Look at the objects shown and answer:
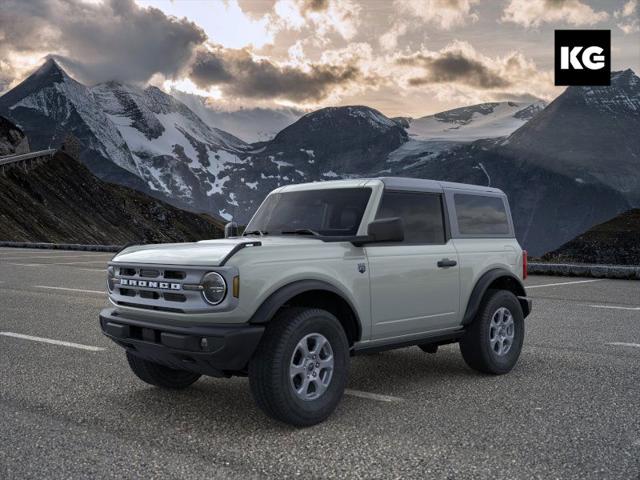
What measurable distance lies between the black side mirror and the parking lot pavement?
136 cm

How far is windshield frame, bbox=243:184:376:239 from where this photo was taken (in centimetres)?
565

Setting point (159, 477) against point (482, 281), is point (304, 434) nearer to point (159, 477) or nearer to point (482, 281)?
point (159, 477)

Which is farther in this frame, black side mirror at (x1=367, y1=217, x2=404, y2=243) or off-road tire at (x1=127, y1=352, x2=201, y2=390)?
off-road tire at (x1=127, y1=352, x2=201, y2=390)

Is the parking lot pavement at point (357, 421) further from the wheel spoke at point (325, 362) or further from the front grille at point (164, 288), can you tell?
the front grille at point (164, 288)

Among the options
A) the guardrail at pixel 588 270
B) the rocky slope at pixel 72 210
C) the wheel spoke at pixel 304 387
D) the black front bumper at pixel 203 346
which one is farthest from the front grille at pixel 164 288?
the rocky slope at pixel 72 210

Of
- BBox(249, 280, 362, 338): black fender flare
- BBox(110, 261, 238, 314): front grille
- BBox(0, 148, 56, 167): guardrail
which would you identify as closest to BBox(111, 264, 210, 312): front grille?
BBox(110, 261, 238, 314): front grille

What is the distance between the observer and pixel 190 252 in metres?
4.96

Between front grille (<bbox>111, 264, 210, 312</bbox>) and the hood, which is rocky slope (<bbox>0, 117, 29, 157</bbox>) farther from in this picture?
front grille (<bbox>111, 264, 210, 312</bbox>)

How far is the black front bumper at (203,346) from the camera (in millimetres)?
4504

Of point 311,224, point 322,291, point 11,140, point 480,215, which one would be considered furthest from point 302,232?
point 11,140

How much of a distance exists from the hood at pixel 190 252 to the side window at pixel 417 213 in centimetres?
87

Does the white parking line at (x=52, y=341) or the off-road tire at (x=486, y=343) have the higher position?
the off-road tire at (x=486, y=343)

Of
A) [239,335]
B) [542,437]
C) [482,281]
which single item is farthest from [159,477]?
[482,281]

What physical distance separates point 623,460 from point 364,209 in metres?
2.72
